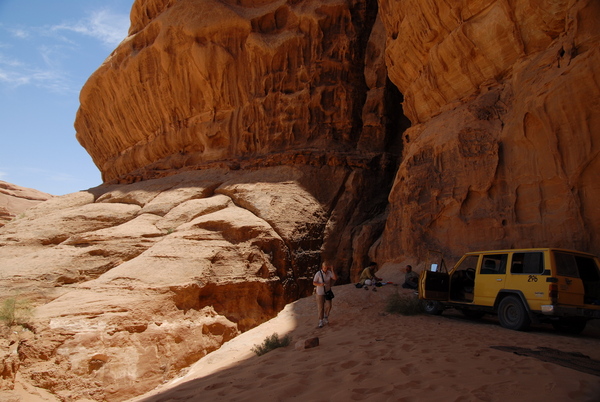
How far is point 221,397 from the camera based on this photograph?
15.9 ft

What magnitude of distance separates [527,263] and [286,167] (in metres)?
11.9

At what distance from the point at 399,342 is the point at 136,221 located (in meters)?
11.7

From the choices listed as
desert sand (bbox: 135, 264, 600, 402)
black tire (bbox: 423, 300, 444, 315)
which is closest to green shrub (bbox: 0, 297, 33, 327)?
desert sand (bbox: 135, 264, 600, 402)

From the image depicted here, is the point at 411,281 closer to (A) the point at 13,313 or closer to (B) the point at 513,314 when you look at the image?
(B) the point at 513,314

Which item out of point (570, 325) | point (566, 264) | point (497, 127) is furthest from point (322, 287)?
point (497, 127)

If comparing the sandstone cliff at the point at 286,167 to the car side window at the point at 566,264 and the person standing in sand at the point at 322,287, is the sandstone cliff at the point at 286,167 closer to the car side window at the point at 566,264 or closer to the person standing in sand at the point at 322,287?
the car side window at the point at 566,264

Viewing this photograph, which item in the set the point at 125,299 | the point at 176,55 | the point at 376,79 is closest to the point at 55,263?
the point at 125,299

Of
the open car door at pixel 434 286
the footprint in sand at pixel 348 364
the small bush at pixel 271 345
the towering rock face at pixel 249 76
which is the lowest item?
the small bush at pixel 271 345

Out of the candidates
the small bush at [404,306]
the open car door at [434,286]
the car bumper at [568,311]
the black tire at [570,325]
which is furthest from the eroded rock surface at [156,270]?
the black tire at [570,325]

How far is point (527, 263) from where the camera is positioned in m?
7.93

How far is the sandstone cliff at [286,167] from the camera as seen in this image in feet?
31.0

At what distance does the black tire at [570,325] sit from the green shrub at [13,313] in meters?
10.7

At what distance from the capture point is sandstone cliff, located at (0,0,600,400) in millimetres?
9445

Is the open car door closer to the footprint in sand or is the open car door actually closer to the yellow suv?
the yellow suv
